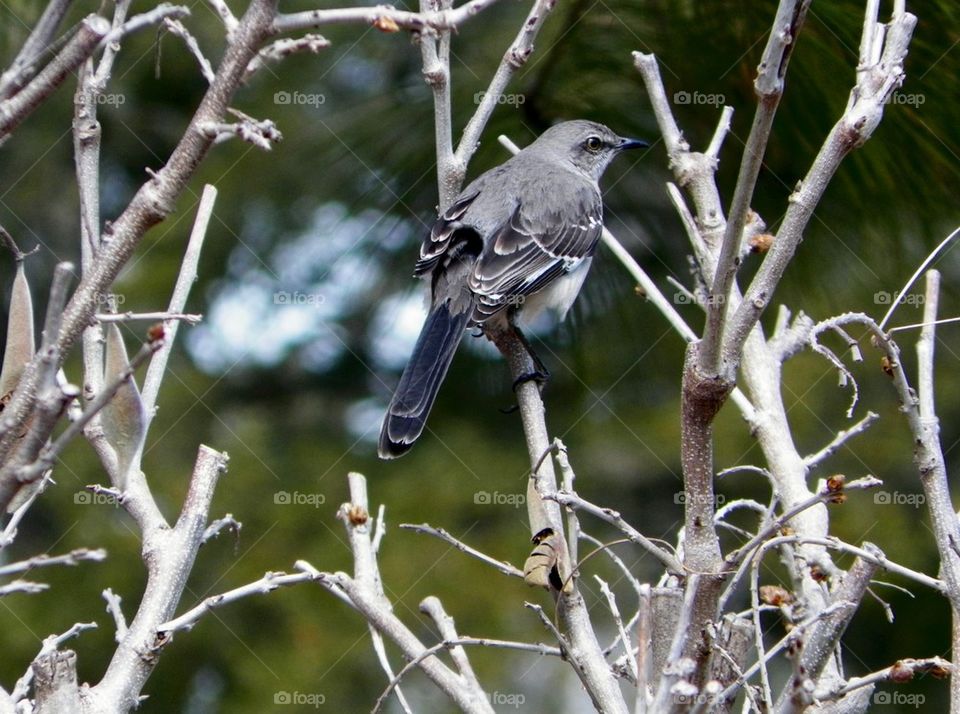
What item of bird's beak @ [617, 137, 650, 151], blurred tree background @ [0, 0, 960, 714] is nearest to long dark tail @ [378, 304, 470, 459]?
blurred tree background @ [0, 0, 960, 714]

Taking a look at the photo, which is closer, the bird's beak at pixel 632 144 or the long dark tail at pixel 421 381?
the long dark tail at pixel 421 381

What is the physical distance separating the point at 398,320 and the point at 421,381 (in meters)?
1.14

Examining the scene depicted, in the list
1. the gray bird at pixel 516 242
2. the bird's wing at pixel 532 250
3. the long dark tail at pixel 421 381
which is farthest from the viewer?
the bird's wing at pixel 532 250

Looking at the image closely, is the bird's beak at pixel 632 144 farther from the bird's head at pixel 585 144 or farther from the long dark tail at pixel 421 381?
the long dark tail at pixel 421 381

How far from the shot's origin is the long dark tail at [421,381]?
3047mm

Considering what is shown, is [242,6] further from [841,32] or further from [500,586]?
[500,586]

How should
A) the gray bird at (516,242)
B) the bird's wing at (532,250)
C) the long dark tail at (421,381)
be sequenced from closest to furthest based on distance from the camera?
the long dark tail at (421,381), the gray bird at (516,242), the bird's wing at (532,250)

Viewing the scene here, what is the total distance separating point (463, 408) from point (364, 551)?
2362mm


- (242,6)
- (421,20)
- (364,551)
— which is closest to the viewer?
(421,20)

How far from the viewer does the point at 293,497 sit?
4535mm

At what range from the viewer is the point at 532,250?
13.4 feet

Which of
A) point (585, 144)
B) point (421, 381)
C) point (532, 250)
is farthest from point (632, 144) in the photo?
point (421, 381)

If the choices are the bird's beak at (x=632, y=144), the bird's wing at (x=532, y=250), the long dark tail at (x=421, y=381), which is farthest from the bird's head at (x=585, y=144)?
the long dark tail at (x=421, y=381)

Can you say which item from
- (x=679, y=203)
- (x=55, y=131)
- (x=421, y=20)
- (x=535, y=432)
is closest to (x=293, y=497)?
(x=55, y=131)
